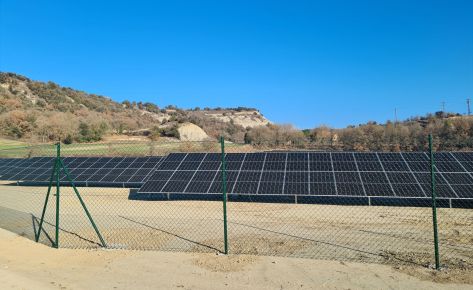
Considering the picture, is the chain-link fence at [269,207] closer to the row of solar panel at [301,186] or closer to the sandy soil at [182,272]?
the row of solar panel at [301,186]

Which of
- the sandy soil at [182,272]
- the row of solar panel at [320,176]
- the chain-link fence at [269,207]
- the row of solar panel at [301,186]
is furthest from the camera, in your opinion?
the row of solar panel at [320,176]

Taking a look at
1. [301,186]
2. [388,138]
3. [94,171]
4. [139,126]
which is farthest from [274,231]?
[139,126]

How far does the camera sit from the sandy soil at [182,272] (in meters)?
6.48

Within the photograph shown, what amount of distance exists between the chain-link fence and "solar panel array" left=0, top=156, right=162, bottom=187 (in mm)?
105

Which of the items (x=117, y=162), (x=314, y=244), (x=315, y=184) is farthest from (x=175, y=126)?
(x=314, y=244)

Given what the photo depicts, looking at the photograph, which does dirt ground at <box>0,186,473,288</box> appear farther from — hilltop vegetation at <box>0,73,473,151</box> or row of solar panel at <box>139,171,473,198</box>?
hilltop vegetation at <box>0,73,473,151</box>

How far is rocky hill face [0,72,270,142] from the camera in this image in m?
45.8

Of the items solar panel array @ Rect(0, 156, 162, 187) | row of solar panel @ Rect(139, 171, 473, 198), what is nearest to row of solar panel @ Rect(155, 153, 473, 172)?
row of solar panel @ Rect(139, 171, 473, 198)

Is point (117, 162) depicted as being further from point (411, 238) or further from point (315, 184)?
point (411, 238)

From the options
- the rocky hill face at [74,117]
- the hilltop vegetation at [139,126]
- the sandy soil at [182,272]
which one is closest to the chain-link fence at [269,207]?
the sandy soil at [182,272]

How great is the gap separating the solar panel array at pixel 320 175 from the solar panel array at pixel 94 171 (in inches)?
114

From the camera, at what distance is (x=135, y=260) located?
7.88m

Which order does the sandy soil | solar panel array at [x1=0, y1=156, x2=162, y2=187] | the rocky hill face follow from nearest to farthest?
1. the sandy soil
2. solar panel array at [x1=0, y1=156, x2=162, y2=187]
3. the rocky hill face

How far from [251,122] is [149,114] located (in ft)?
90.3
